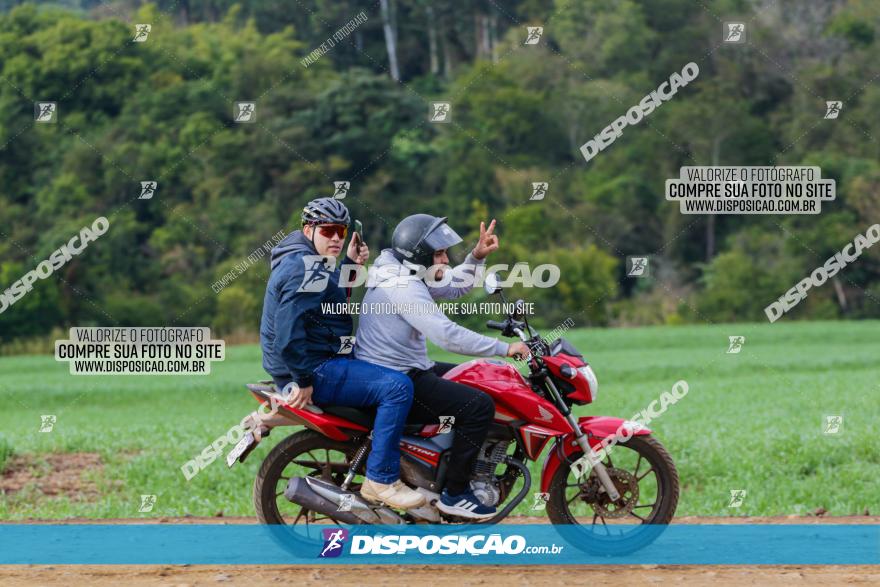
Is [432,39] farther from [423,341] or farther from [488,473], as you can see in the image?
[488,473]

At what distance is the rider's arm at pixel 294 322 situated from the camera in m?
7.25

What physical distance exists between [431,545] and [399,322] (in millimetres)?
1355

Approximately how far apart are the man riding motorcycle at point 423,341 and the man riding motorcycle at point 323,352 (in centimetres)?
15

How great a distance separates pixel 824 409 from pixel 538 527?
329 inches

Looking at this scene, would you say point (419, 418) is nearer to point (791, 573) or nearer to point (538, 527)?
point (538, 527)

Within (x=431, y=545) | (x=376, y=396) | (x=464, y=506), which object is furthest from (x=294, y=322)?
(x=431, y=545)

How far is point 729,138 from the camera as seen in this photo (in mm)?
48938

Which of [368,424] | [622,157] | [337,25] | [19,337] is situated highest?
[337,25]

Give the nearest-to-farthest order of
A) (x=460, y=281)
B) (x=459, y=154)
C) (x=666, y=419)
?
(x=460, y=281), (x=666, y=419), (x=459, y=154)

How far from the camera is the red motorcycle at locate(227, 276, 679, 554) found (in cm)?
754

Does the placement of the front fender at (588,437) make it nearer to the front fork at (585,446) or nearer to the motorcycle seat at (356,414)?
the front fork at (585,446)

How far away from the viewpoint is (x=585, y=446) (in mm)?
7613

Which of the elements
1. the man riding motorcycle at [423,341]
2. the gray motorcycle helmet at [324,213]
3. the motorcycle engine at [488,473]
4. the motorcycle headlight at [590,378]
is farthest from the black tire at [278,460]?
the motorcycle headlight at [590,378]

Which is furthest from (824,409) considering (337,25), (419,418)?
(337,25)
